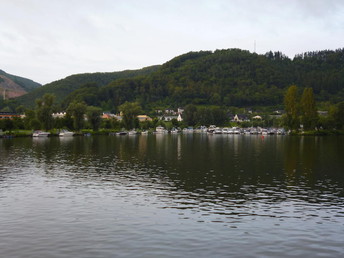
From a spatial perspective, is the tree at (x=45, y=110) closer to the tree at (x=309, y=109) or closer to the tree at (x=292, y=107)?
the tree at (x=292, y=107)

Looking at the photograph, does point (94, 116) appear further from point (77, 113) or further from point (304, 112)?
point (304, 112)

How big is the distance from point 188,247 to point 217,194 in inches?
564

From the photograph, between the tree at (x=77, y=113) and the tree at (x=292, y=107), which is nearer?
the tree at (x=77, y=113)

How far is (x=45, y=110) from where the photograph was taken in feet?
518

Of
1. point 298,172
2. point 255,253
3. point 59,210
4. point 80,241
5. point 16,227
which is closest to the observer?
point 255,253

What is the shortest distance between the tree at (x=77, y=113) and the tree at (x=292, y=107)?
108 meters

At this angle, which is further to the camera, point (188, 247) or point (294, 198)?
point (294, 198)

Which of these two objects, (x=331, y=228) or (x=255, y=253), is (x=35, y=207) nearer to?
(x=255, y=253)

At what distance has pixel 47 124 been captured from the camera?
16238 cm

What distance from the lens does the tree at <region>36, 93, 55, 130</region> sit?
158 meters

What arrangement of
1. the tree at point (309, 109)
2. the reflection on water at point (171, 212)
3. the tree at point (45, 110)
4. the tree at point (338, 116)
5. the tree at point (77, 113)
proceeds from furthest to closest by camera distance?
1. the tree at point (338, 116)
2. the tree at point (309, 109)
3. the tree at point (77, 113)
4. the tree at point (45, 110)
5. the reflection on water at point (171, 212)

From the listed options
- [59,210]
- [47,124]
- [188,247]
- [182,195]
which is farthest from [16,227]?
[47,124]

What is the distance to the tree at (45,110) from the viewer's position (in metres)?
158

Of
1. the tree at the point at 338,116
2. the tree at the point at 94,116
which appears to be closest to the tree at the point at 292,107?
the tree at the point at 338,116
